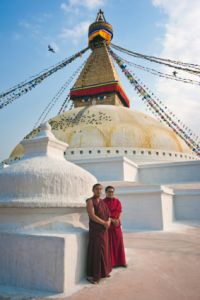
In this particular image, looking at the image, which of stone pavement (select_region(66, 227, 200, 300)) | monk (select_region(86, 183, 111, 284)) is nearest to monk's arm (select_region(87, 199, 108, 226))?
monk (select_region(86, 183, 111, 284))

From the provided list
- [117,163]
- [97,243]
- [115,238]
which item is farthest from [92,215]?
[117,163]

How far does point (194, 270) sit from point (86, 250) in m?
1.51

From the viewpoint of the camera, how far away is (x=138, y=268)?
333cm

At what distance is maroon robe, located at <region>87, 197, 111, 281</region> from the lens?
285 cm

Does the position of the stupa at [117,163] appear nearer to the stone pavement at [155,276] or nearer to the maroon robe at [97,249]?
the maroon robe at [97,249]

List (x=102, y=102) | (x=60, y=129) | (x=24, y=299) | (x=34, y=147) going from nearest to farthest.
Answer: (x=24, y=299) → (x=34, y=147) → (x=60, y=129) → (x=102, y=102)

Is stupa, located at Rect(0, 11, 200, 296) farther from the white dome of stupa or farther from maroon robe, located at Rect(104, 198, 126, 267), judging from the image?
maroon robe, located at Rect(104, 198, 126, 267)

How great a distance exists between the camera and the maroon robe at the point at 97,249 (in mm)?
2854

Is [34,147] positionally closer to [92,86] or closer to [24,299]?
[24,299]

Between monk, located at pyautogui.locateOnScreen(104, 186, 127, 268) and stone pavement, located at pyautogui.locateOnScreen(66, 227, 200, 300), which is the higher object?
monk, located at pyautogui.locateOnScreen(104, 186, 127, 268)

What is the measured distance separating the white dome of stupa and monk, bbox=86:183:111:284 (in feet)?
0.62

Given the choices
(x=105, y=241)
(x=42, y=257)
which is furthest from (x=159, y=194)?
(x=42, y=257)

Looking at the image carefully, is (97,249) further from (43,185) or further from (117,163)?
(117,163)

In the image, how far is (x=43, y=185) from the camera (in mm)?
2887
